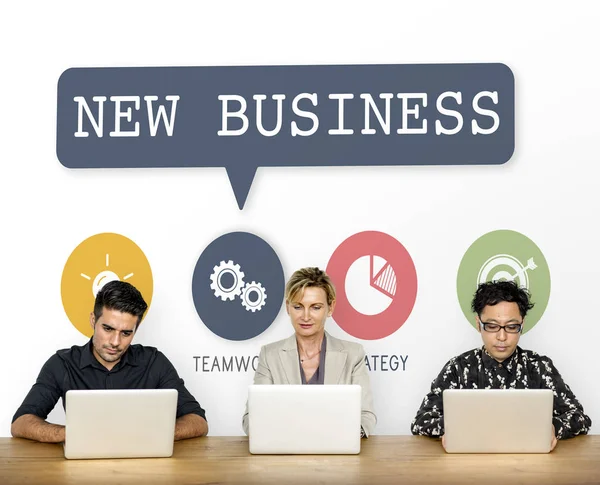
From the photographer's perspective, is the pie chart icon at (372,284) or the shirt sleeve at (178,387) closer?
the shirt sleeve at (178,387)

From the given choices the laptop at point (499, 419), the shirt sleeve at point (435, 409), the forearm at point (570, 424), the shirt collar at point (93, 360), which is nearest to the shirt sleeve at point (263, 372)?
the shirt collar at point (93, 360)

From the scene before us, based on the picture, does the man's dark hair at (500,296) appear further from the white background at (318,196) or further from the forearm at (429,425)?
the forearm at (429,425)

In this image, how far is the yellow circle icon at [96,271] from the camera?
4410mm

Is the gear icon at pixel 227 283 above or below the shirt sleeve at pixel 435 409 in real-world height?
above

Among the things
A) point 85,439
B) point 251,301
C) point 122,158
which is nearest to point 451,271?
point 251,301

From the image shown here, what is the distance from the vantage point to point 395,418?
14.1ft

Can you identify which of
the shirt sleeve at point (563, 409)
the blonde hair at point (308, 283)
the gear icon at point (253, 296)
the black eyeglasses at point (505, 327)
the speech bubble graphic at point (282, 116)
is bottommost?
the shirt sleeve at point (563, 409)

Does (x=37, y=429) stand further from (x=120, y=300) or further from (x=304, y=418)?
(x=304, y=418)

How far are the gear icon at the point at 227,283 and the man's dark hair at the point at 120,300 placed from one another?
0.56 metres

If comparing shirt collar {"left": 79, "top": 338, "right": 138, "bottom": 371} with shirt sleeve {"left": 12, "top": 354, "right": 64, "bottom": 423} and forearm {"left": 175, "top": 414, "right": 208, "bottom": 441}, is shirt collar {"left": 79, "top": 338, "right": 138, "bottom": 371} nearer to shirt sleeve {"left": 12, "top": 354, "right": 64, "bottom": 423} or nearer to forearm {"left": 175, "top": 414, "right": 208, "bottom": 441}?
shirt sleeve {"left": 12, "top": 354, "right": 64, "bottom": 423}

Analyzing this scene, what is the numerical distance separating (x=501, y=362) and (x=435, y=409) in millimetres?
444

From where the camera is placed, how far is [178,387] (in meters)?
4.02

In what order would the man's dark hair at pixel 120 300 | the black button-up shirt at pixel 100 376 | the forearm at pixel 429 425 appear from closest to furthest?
the forearm at pixel 429 425 → the man's dark hair at pixel 120 300 → the black button-up shirt at pixel 100 376

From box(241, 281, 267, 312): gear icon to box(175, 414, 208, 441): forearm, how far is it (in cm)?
82
